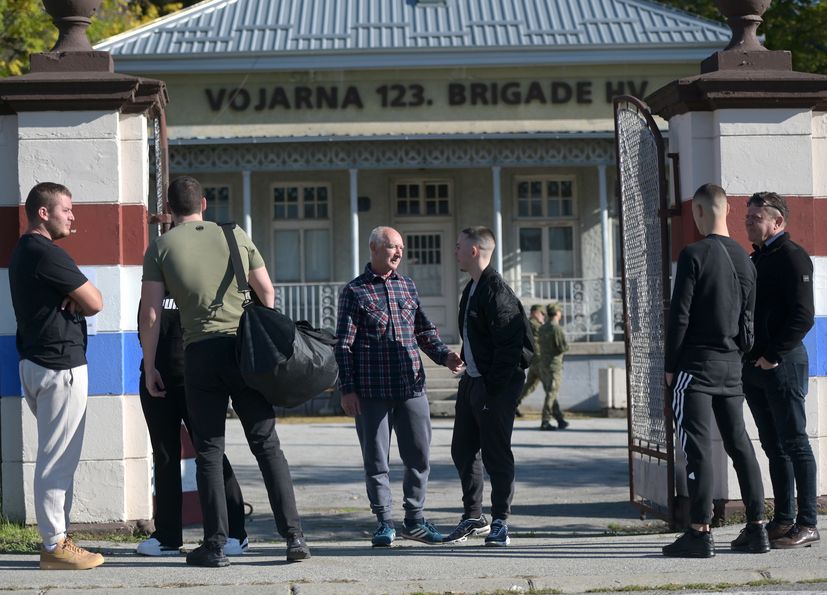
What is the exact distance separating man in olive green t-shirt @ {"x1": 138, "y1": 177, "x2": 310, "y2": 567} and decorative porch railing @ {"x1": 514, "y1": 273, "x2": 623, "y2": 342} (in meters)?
15.9

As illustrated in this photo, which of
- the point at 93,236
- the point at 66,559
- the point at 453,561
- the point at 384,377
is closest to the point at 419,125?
the point at 93,236

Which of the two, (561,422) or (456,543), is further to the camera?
(561,422)

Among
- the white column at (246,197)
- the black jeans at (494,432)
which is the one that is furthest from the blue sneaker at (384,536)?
the white column at (246,197)

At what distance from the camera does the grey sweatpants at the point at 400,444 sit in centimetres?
757

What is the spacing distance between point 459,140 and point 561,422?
273 inches

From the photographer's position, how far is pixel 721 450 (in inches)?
321

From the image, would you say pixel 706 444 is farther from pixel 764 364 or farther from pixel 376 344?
pixel 376 344

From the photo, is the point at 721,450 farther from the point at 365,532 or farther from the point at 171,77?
the point at 171,77

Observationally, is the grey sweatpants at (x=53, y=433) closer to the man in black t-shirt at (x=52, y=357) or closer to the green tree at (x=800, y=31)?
the man in black t-shirt at (x=52, y=357)

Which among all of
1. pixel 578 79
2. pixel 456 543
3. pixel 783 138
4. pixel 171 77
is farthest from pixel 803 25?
pixel 456 543

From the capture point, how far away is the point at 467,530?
7754 mm

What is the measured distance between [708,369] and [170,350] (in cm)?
287

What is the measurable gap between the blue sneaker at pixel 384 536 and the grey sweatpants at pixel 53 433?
1.79 metres

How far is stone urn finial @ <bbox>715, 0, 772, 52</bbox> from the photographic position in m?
8.34
